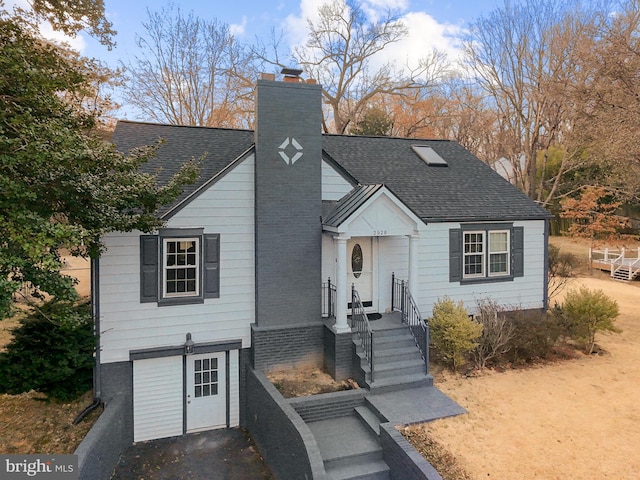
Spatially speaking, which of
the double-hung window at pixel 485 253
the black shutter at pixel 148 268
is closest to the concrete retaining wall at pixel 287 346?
the black shutter at pixel 148 268

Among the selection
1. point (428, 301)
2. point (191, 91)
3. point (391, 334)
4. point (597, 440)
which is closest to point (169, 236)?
point (391, 334)

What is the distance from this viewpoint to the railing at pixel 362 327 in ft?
31.1

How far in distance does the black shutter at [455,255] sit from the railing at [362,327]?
3.41m

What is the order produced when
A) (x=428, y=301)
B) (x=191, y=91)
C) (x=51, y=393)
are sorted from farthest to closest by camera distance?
1. (x=191, y=91)
2. (x=428, y=301)
3. (x=51, y=393)

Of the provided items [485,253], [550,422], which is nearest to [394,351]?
[550,422]

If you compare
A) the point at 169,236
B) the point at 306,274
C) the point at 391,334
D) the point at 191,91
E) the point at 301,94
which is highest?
the point at 191,91

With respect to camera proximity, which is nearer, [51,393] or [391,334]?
[51,393]

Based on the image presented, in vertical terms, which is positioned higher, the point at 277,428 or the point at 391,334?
the point at 391,334

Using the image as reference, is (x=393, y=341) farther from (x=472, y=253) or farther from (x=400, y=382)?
(x=472, y=253)

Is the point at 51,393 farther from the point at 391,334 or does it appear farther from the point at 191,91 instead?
the point at 191,91

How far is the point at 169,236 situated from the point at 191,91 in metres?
22.6

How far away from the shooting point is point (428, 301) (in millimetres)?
12250

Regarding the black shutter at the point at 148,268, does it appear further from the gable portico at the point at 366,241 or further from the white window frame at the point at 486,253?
the white window frame at the point at 486,253

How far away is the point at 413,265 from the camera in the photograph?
1115cm
